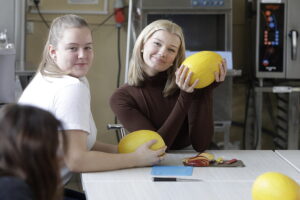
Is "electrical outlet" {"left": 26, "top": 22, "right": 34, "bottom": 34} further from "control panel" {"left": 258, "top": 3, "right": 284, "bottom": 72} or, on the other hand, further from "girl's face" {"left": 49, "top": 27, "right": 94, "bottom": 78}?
"girl's face" {"left": 49, "top": 27, "right": 94, "bottom": 78}

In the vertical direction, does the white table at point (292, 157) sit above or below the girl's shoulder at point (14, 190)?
below

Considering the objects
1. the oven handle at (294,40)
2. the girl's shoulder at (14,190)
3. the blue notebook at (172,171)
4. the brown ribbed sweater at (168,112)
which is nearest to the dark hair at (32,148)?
the girl's shoulder at (14,190)

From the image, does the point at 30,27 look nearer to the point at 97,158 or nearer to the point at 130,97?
the point at 130,97

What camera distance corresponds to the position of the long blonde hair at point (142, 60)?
232 cm

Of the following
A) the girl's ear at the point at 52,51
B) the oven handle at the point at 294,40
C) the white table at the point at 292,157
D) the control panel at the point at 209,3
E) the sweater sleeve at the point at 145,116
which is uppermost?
the control panel at the point at 209,3

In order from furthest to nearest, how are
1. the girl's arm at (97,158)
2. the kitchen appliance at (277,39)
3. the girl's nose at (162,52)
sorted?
the kitchen appliance at (277,39) → the girl's nose at (162,52) → the girl's arm at (97,158)

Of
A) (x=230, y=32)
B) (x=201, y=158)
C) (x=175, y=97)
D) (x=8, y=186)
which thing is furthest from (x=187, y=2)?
(x=8, y=186)

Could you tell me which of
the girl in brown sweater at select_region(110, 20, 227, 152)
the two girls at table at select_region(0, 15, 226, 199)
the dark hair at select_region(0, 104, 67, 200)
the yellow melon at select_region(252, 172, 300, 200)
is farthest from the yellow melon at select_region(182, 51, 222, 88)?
the dark hair at select_region(0, 104, 67, 200)

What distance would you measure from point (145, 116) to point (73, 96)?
0.60m

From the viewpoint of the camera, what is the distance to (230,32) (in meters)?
3.65

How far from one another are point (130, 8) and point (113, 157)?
2.18 meters

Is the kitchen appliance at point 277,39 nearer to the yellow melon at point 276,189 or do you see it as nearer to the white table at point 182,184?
the white table at point 182,184

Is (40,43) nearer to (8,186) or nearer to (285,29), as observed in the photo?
(285,29)

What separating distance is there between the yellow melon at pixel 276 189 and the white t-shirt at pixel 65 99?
61 cm
